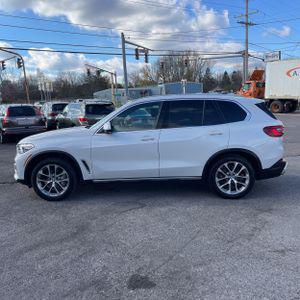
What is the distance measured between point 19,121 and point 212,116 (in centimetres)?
1011

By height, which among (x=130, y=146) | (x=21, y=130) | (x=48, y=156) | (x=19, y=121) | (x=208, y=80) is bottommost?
(x=21, y=130)

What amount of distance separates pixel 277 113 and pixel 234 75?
81.3 metres

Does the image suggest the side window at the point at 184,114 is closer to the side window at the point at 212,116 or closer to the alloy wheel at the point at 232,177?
the side window at the point at 212,116

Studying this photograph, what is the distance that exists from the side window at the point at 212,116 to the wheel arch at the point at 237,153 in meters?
0.50

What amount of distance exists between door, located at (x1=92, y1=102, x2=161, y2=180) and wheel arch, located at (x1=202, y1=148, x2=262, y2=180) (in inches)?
33.0

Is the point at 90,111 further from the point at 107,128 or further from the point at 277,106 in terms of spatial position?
the point at 277,106

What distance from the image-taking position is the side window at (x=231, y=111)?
5.55m

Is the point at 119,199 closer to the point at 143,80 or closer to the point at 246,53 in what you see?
the point at 246,53

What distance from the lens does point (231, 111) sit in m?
5.59

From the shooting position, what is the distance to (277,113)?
2873 centimetres

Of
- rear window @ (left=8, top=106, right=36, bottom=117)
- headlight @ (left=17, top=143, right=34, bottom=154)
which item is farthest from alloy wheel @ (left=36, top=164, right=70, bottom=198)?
rear window @ (left=8, top=106, right=36, bottom=117)

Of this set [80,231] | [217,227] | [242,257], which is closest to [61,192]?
[80,231]

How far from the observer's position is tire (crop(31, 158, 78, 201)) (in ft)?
18.3

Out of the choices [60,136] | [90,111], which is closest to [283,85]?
[90,111]
